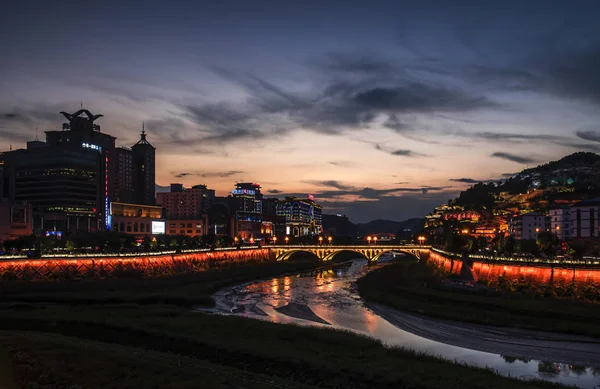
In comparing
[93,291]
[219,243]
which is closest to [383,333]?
[93,291]

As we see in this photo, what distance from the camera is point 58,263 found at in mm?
89875

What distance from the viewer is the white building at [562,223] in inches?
6161

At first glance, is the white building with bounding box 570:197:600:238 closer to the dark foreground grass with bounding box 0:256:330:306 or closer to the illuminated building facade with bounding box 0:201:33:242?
the dark foreground grass with bounding box 0:256:330:306

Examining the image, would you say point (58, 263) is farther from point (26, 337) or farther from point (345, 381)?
point (345, 381)

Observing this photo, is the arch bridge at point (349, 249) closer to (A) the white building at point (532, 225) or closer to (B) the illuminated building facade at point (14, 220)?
(A) the white building at point (532, 225)

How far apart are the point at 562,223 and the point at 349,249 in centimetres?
6563

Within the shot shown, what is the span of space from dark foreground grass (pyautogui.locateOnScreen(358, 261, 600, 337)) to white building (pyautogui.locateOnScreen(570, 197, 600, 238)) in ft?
254

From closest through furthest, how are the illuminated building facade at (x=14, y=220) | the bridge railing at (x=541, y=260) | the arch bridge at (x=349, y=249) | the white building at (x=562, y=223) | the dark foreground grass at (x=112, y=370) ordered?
the dark foreground grass at (x=112, y=370)
the bridge railing at (x=541, y=260)
the arch bridge at (x=349, y=249)
the illuminated building facade at (x=14, y=220)
the white building at (x=562, y=223)

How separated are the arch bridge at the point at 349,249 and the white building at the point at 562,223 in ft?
138

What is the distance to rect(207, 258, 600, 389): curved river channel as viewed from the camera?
123 ft

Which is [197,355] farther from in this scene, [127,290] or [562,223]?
[562,223]

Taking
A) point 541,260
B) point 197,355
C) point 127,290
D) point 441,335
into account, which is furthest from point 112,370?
point 541,260

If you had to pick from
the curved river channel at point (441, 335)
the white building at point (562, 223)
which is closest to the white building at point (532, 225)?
the white building at point (562, 223)

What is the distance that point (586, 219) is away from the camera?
140 metres
